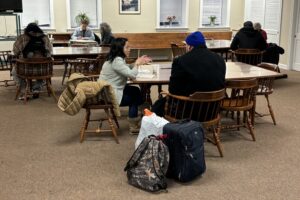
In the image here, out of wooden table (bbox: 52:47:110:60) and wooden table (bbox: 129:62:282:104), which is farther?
wooden table (bbox: 52:47:110:60)

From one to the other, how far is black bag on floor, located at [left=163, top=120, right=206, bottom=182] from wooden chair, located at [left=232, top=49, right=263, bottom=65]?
12.1 feet

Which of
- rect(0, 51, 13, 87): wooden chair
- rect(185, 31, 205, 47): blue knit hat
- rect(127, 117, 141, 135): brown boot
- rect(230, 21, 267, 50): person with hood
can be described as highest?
rect(185, 31, 205, 47): blue knit hat

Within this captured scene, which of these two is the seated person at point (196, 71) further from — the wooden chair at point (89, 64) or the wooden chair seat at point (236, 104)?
the wooden chair at point (89, 64)

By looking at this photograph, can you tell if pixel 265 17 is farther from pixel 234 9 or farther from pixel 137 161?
pixel 137 161

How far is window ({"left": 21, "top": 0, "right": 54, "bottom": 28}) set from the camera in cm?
894

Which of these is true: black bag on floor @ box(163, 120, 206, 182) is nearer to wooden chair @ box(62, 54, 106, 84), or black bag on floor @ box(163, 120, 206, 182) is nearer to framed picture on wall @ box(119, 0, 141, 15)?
wooden chair @ box(62, 54, 106, 84)

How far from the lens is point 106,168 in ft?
11.1

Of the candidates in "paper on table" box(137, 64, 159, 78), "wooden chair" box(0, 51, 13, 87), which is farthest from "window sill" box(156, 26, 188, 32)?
"paper on table" box(137, 64, 159, 78)

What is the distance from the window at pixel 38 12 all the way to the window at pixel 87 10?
1.49 feet

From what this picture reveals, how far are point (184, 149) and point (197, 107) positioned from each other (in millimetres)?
543

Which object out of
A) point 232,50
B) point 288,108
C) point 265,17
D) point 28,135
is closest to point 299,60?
point 265,17

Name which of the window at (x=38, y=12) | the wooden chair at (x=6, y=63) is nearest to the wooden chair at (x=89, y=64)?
the wooden chair at (x=6, y=63)

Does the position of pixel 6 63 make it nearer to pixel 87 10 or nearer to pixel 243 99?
pixel 87 10

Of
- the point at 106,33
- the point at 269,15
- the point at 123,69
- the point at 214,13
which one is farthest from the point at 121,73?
the point at 214,13
